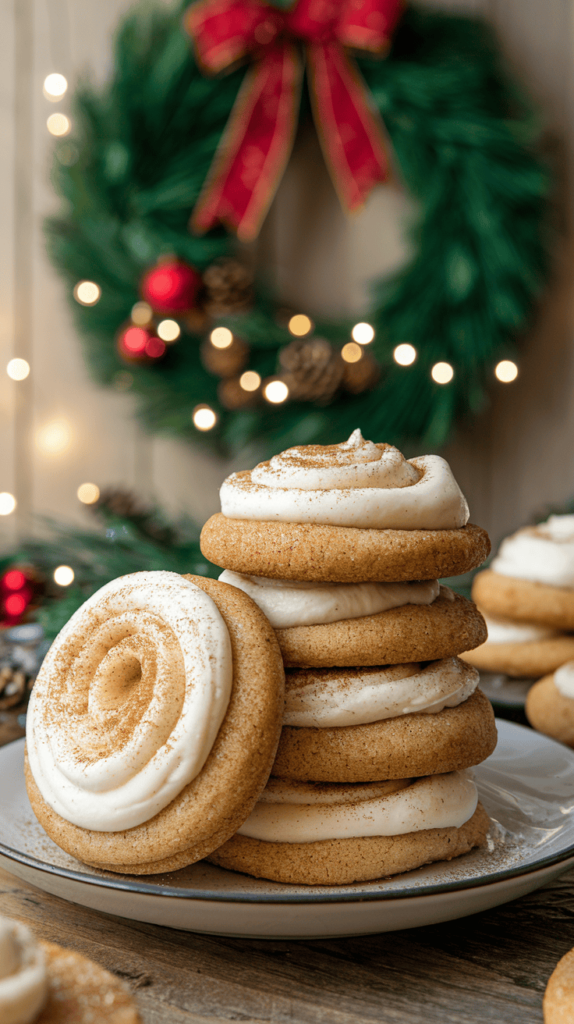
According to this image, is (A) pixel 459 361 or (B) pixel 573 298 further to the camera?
(B) pixel 573 298

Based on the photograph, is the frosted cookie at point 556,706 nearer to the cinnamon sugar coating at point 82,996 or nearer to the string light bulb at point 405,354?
the cinnamon sugar coating at point 82,996

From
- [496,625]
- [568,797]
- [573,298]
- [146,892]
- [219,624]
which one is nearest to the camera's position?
[146,892]

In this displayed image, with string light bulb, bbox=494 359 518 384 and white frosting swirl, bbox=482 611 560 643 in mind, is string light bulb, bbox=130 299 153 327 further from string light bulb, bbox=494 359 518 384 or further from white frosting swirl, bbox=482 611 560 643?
white frosting swirl, bbox=482 611 560 643

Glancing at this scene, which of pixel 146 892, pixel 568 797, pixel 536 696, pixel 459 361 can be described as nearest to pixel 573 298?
pixel 459 361

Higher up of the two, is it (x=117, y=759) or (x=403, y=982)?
(x=117, y=759)

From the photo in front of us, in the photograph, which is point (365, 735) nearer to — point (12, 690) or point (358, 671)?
point (358, 671)

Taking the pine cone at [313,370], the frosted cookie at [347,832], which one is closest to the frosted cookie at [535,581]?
the frosted cookie at [347,832]

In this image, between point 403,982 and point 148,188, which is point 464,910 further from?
point 148,188
